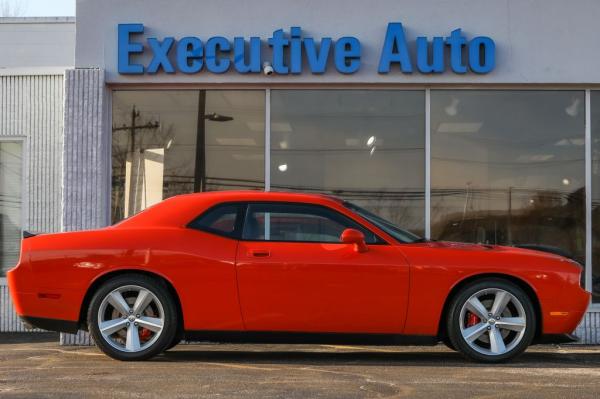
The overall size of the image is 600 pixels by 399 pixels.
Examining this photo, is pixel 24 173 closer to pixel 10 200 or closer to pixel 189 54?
pixel 10 200

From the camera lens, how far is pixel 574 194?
33.2ft

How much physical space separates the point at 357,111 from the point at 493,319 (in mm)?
3729

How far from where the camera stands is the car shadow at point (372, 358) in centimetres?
728

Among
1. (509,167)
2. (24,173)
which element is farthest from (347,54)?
(24,173)

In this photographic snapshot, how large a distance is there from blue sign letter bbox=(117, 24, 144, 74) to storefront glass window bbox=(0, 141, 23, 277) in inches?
79.9

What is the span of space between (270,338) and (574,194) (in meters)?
4.51

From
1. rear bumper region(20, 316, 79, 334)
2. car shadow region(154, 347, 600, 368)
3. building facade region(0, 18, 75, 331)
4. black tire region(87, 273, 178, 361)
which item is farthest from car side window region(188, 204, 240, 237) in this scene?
building facade region(0, 18, 75, 331)

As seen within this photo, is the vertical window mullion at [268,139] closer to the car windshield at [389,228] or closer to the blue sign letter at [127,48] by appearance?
the blue sign letter at [127,48]

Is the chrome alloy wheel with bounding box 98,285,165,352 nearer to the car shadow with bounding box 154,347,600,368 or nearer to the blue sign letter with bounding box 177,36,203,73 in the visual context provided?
the car shadow with bounding box 154,347,600,368

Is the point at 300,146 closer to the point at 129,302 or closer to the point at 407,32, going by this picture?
the point at 407,32

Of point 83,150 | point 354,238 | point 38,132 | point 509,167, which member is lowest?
point 354,238

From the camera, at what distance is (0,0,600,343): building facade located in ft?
32.6

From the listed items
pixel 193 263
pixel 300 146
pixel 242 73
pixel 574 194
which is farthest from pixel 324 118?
pixel 193 263

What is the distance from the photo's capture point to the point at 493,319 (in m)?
7.22
